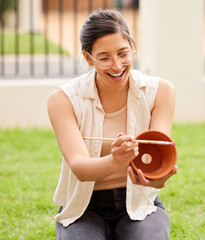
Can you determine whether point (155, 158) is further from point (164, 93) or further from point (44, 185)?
point (44, 185)

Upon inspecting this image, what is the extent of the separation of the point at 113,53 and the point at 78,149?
0.45 m

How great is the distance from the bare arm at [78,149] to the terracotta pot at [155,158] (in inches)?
4.2

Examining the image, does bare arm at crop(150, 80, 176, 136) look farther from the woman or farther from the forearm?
the forearm

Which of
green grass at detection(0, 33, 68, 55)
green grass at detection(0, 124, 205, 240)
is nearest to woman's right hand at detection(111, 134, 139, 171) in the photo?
green grass at detection(0, 124, 205, 240)

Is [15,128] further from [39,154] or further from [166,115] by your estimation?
[166,115]

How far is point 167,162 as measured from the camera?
231 cm

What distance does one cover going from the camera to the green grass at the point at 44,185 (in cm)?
324

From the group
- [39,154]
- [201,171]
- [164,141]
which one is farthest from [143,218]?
[39,154]

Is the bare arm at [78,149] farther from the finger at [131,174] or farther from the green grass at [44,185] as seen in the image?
the green grass at [44,185]

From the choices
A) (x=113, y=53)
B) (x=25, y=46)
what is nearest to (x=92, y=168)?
(x=113, y=53)

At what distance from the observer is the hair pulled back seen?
238 centimetres

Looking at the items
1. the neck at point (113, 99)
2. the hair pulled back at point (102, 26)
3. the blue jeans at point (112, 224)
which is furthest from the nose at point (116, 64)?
the blue jeans at point (112, 224)

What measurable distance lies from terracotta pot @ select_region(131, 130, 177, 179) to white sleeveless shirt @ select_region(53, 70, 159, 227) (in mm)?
142

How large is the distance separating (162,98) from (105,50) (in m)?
0.38
